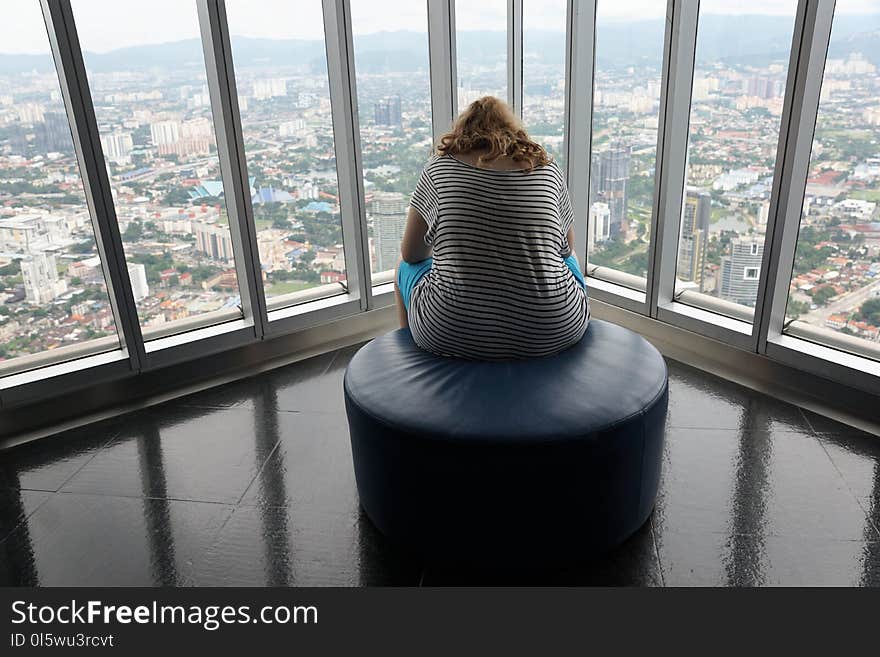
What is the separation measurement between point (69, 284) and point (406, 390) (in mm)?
1645

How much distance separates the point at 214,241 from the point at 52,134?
29.7 inches

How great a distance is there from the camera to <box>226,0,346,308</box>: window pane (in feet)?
10.4

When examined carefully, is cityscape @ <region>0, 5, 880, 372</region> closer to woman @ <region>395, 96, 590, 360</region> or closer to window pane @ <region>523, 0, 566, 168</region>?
window pane @ <region>523, 0, 566, 168</region>

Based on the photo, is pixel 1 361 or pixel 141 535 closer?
pixel 141 535

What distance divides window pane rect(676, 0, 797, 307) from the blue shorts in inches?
34.6

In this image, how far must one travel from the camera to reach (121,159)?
9.63ft

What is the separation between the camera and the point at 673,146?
311 cm

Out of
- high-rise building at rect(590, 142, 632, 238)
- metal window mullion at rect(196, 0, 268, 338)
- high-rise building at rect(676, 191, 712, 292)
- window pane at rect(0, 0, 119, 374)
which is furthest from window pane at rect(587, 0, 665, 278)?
window pane at rect(0, 0, 119, 374)

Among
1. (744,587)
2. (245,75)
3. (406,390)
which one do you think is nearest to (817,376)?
(744,587)

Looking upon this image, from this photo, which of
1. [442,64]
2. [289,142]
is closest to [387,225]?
[289,142]

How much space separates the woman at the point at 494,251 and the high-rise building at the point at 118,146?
140 cm

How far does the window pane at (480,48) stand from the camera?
3.60m

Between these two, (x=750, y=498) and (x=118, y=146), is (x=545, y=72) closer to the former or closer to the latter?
(x=118, y=146)
